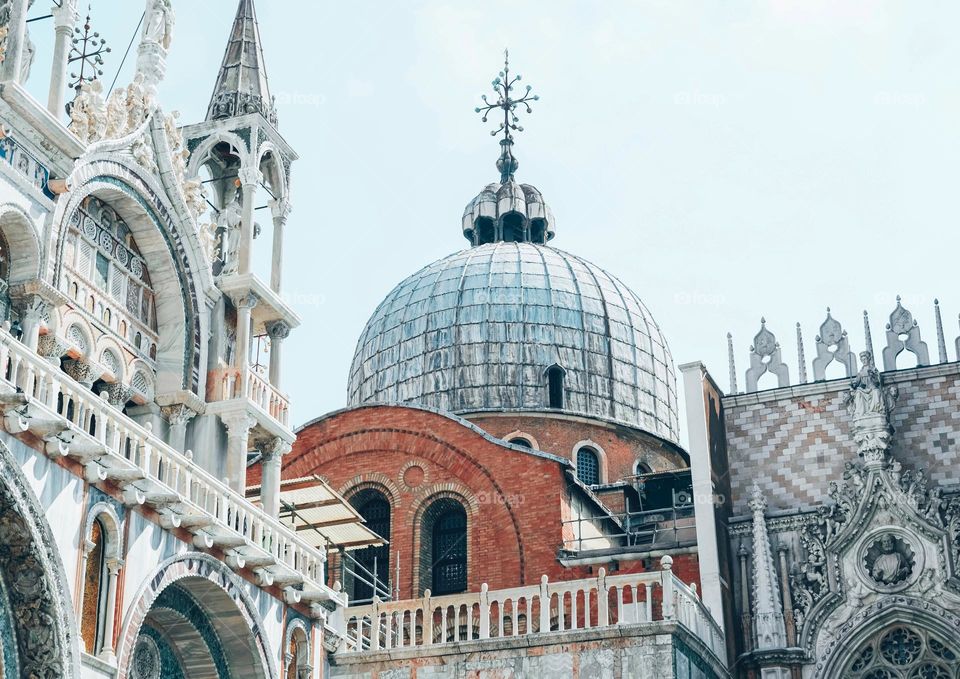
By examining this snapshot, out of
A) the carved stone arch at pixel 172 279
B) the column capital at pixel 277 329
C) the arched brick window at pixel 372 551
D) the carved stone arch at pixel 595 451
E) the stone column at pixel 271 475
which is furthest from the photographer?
the carved stone arch at pixel 595 451

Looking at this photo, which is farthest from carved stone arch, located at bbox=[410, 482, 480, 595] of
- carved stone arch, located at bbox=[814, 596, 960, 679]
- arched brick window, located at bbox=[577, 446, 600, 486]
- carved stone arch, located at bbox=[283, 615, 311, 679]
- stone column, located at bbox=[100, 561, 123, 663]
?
stone column, located at bbox=[100, 561, 123, 663]

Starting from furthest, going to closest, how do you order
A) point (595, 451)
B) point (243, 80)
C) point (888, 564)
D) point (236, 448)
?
point (595, 451) → point (888, 564) → point (243, 80) → point (236, 448)

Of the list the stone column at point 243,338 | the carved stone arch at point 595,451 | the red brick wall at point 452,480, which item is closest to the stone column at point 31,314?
the stone column at point 243,338

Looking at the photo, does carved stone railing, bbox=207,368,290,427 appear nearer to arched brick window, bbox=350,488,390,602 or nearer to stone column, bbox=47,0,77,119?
stone column, bbox=47,0,77,119

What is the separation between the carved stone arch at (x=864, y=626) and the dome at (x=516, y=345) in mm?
12470

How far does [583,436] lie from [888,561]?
12085mm

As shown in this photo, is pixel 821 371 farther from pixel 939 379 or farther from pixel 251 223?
pixel 251 223

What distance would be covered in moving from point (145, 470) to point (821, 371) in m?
14.6

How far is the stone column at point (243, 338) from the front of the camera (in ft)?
78.2

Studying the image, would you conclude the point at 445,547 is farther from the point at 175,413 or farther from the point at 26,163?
the point at 26,163

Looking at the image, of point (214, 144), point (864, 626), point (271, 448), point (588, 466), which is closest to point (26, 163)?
point (214, 144)

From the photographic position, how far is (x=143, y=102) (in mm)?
22766

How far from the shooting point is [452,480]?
3222cm

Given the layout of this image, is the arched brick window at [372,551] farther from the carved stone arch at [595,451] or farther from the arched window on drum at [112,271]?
the arched window on drum at [112,271]
